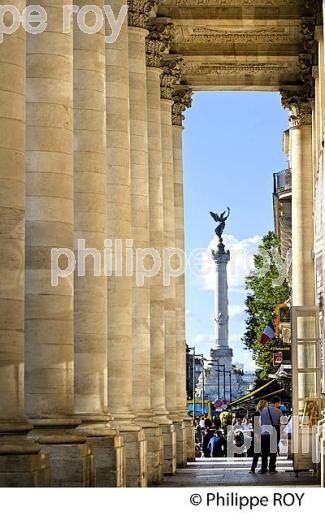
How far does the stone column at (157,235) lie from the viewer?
65.8m

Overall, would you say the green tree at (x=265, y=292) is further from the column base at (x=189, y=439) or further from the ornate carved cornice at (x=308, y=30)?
the ornate carved cornice at (x=308, y=30)

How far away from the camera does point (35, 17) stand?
39.8 m

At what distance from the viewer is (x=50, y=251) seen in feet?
125

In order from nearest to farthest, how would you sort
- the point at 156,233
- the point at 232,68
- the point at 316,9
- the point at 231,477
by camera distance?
1. the point at 231,477
2. the point at 156,233
3. the point at 316,9
4. the point at 232,68

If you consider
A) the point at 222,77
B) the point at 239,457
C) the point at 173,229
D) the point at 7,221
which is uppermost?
the point at 222,77

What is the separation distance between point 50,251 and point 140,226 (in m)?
21.9

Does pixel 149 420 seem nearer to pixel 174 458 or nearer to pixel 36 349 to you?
pixel 174 458

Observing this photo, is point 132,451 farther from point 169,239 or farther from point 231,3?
point 231,3

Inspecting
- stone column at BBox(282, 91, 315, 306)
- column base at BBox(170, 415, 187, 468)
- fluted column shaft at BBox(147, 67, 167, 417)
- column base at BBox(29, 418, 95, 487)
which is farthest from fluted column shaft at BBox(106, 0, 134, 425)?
stone column at BBox(282, 91, 315, 306)

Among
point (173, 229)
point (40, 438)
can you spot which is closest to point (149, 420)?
point (173, 229)

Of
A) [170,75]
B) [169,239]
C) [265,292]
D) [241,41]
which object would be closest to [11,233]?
[169,239]

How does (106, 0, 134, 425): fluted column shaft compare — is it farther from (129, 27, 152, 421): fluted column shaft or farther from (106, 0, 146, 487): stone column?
(129, 27, 152, 421): fluted column shaft

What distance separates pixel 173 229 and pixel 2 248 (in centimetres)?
4283
